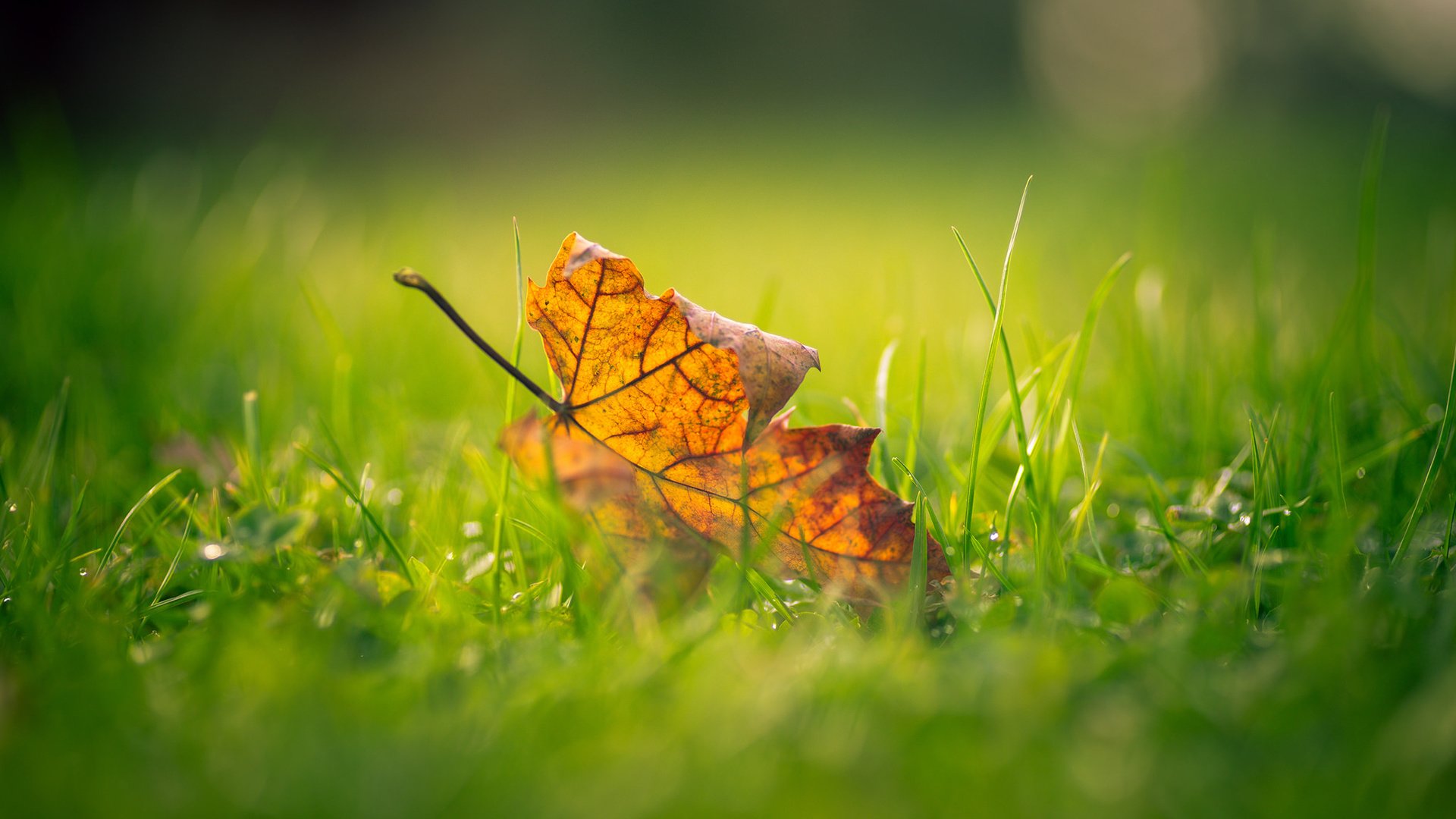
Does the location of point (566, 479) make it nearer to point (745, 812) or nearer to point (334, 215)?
point (745, 812)

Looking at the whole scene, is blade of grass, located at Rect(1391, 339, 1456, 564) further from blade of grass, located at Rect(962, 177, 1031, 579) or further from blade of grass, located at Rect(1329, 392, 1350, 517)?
blade of grass, located at Rect(962, 177, 1031, 579)

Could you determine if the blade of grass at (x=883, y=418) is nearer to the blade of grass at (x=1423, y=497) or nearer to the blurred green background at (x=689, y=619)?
the blurred green background at (x=689, y=619)

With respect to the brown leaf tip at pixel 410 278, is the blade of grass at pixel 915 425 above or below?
below

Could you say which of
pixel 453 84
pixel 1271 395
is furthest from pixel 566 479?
pixel 453 84

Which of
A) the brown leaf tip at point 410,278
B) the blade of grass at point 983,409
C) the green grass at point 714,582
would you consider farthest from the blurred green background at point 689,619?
the brown leaf tip at point 410,278

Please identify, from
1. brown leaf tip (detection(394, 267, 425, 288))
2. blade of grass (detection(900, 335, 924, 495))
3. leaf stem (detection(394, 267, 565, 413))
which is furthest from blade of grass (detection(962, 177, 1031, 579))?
brown leaf tip (detection(394, 267, 425, 288))

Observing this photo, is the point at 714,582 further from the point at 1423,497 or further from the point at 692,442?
the point at 1423,497

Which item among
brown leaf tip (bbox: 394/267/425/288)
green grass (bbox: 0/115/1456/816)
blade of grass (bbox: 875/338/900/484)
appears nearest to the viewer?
green grass (bbox: 0/115/1456/816)
